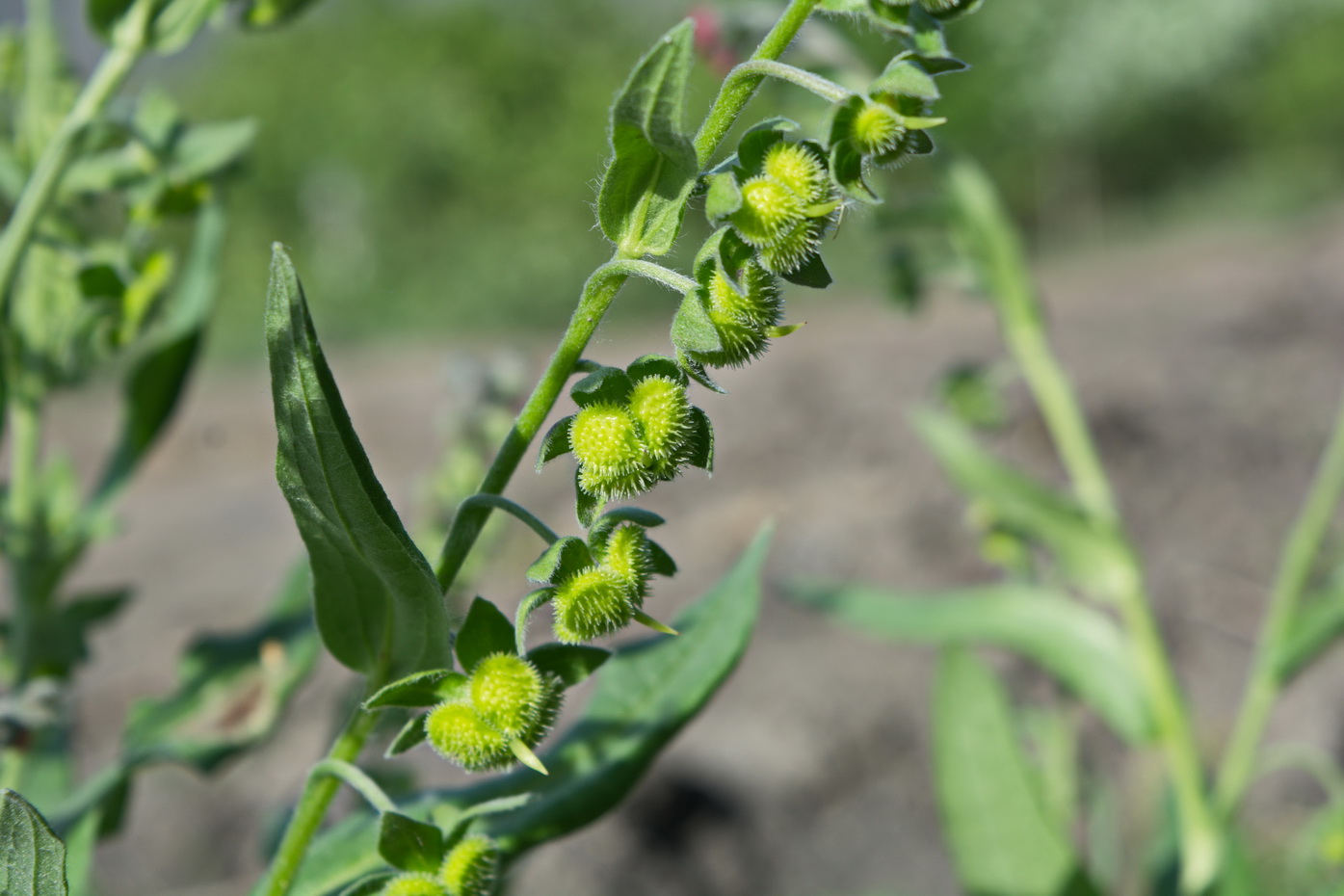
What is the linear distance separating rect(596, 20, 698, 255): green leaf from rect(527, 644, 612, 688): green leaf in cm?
23

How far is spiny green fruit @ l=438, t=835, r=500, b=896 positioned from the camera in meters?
0.67

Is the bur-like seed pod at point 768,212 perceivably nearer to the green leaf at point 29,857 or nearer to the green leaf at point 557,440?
the green leaf at point 557,440

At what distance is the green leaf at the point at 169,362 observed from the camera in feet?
4.16

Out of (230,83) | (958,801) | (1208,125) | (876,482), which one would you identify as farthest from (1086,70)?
(958,801)

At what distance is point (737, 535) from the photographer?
3.98 meters

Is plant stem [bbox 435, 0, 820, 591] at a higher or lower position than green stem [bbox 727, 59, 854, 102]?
lower

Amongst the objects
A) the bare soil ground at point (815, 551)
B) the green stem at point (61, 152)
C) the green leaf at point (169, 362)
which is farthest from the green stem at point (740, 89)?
the bare soil ground at point (815, 551)

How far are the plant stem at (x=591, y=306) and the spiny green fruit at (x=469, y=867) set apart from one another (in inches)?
6.0

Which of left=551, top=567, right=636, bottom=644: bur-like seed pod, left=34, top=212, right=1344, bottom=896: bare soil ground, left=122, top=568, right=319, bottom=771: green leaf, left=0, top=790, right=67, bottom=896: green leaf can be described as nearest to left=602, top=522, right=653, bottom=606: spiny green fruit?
left=551, top=567, right=636, bottom=644: bur-like seed pod

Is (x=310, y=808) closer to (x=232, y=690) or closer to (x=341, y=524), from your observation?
(x=341, y=524)

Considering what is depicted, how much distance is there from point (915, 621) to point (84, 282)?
1.36 metres

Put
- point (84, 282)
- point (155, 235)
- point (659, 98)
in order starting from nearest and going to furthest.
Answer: point (659, 98), point (84, 282), point (155, 235)

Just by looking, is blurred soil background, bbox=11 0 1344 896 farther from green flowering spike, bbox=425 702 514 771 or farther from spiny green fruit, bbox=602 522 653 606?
green flowering spike, bbox=425 702 514 771

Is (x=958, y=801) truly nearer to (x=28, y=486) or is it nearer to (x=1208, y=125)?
Result: (x=28, y=486)
